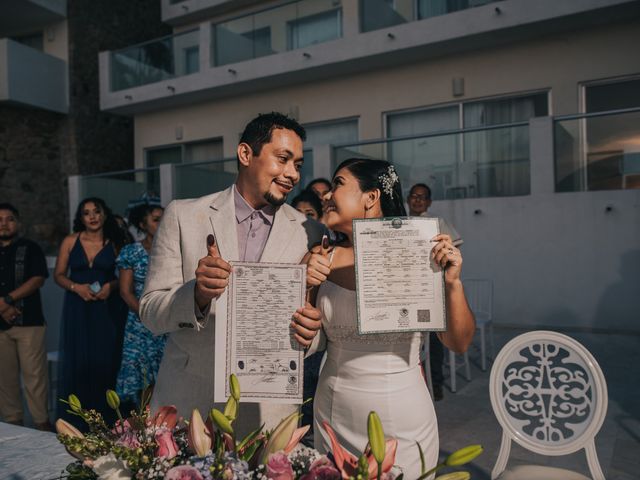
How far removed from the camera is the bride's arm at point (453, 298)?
60.0 inches

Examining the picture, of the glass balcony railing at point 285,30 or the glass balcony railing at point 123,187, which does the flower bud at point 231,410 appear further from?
the glass balcony railing at point 285,30

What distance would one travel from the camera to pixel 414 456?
1761 millimetres

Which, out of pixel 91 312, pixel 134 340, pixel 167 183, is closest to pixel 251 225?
pixel 134 340

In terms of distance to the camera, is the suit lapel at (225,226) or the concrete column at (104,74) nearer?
the suit lapel at (225,226)

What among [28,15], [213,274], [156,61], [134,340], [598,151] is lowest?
[134,340]

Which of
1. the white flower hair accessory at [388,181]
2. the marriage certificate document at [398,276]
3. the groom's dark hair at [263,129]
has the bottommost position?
the marriage certificate document at [398,276]

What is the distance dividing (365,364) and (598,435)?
2780 mm

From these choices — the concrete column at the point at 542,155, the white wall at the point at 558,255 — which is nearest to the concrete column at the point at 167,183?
the white wall at the point at 558,255

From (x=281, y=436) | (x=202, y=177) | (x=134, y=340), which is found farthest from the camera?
(x=202, y=177)

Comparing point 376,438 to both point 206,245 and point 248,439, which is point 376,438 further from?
point 206,245

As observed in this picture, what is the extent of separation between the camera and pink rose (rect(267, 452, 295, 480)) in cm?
84

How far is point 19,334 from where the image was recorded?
410 centimetres

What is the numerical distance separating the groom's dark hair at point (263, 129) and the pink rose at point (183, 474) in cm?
114

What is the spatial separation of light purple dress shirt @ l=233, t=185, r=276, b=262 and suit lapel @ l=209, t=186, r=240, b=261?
0.06 metres
